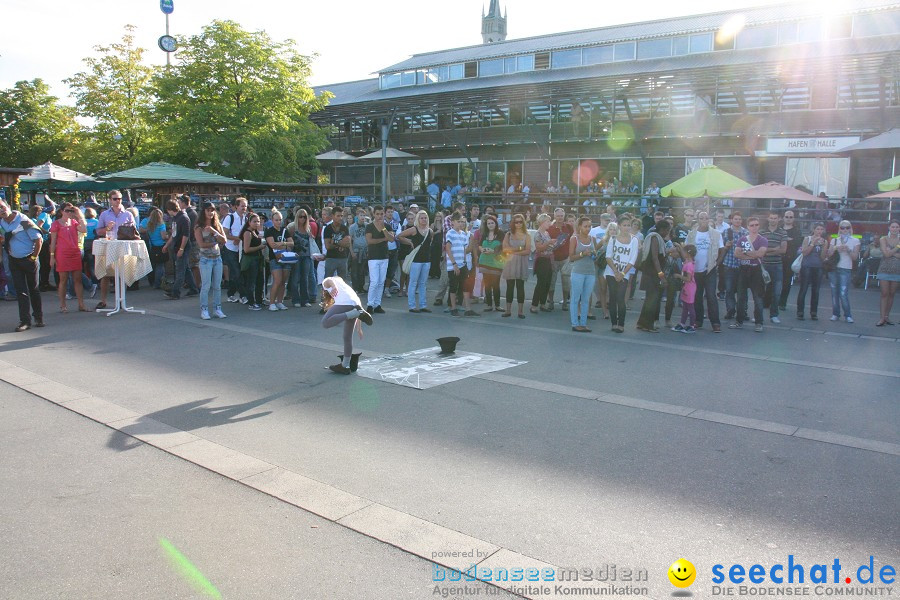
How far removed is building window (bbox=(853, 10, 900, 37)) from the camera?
27109 millimetres

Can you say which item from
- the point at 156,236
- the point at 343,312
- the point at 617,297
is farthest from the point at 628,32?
the point at 343,312

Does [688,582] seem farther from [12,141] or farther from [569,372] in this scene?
[12,141]

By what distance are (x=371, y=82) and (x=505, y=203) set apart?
22464mm

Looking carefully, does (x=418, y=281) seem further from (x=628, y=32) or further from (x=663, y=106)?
(x=628, y=32)

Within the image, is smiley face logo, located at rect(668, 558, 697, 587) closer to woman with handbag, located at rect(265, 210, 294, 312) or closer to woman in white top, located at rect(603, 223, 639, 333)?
woman in white top, located at rect(603, 223, 639, 333)

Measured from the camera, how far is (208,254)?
451 inches

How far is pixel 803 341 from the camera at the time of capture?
33.8ft

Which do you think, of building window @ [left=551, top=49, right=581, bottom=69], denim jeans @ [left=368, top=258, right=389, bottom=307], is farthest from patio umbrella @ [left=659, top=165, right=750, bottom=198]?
building window @ [left=551, top=49, right=581, bottom=69]

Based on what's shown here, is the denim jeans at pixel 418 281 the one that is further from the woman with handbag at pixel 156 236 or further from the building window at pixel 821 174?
the building window at pixel 821 174

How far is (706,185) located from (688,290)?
907 centimetres

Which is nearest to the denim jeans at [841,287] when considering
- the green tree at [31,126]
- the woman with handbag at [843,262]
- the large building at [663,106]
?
the woman with handbag at [843,262]

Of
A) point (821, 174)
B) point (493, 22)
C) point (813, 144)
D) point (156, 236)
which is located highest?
point (493, 22)

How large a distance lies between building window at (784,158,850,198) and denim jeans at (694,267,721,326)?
54.9 feet

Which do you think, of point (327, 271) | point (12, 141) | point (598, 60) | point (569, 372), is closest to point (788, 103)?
point (598, 60)
